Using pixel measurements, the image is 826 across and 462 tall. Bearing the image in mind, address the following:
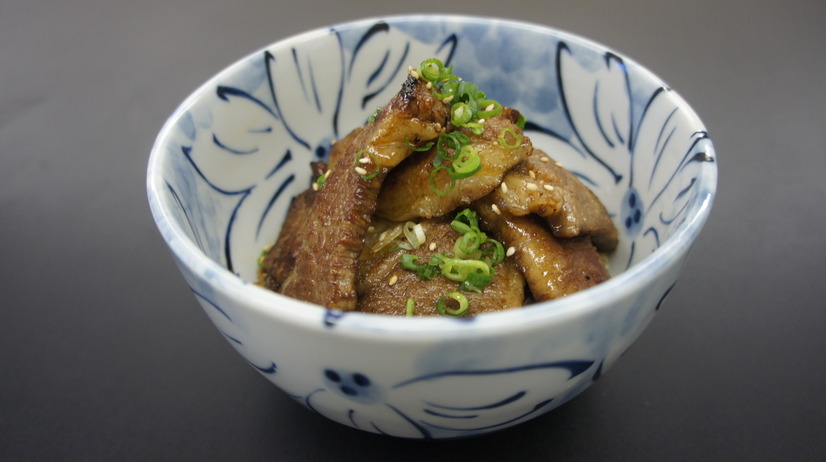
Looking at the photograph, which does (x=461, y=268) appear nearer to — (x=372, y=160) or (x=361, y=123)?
(x=372, y=160)

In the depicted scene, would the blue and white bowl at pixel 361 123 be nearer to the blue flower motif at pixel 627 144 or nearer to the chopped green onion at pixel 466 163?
the blue flower motif at pixel 627 144

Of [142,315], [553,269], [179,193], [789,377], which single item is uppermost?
[179,193]

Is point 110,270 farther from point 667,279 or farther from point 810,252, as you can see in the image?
point 810,252

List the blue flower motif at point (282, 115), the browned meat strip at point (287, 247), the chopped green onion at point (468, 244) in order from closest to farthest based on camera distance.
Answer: the chopped green onion at point (468, 244), the browned meat strip at point (287, 247), the blue flower motif at point (282, 115)

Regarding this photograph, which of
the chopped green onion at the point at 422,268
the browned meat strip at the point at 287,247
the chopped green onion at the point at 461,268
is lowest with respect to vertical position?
the browned meat strip at the point at 287,247

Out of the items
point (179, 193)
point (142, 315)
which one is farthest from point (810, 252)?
point (142, 315)

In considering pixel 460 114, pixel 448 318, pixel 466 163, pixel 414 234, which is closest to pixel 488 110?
pixel 460 114

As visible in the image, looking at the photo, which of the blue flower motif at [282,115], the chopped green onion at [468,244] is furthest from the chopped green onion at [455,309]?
the blue flower motif at [282,115]
